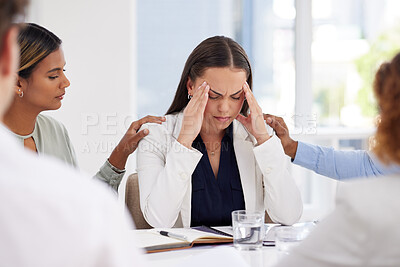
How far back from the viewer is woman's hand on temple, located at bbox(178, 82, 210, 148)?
2.00 m

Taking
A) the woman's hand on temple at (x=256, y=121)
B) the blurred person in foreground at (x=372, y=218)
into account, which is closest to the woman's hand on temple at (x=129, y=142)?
the woman's hand on temple at (x=256, y=121)

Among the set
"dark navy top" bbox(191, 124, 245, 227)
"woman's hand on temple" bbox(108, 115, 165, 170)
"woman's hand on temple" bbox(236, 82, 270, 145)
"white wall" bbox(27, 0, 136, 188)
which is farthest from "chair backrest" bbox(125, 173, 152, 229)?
"white wall" bbox(27, 0, 136, 188)

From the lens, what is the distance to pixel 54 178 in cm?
68

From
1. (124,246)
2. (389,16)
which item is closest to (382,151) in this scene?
(124,246)

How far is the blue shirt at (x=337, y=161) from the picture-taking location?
218 cm

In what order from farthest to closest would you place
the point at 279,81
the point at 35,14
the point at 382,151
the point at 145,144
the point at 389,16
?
the point at 389,16 → the point at 279,81 → the point at 35,14 → the point at 145,144 → the point at 382,151

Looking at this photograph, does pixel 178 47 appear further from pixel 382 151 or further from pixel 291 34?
pixel 382 151

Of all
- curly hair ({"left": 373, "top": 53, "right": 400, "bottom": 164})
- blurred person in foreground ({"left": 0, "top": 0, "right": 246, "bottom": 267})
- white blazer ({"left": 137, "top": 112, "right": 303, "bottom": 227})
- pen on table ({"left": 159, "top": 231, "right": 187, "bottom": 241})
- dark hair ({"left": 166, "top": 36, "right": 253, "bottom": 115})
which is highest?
dark hair ({"left": 166, "top": 36, "right": 253, "bottom": 115})

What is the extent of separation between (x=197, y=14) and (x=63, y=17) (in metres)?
1.10

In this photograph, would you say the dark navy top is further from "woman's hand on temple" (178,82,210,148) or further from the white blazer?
"woman's hand on temple" (178,82,210,148)

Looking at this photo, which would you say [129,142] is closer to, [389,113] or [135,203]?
[135,203]

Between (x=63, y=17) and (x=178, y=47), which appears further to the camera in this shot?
(x=178, y=47)

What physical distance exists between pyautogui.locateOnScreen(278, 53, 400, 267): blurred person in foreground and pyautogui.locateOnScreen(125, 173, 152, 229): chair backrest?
1.24 metres

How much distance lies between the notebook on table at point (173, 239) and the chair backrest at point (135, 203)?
42 centimetres
